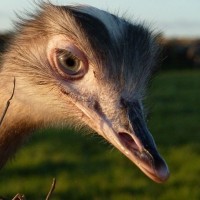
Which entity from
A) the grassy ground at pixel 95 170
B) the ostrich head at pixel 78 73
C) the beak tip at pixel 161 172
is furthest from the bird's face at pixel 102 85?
the grassy ground at pixel 95 170

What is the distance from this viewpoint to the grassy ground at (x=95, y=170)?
8.97 metres

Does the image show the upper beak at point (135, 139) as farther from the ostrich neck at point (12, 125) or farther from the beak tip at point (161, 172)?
the ostrich neck at point (12, 125)

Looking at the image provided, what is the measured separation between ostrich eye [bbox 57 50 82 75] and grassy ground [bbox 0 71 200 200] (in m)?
2.72

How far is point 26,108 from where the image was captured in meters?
3.93

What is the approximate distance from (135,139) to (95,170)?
714cm

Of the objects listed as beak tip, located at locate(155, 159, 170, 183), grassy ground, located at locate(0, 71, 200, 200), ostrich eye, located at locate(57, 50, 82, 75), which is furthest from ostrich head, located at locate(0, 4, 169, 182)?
grassy ground, located at locate(0, 71, 200, 200)

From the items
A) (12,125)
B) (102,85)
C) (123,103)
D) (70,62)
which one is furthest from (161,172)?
(12,125)

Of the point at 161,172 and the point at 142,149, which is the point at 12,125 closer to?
the point at 142,149

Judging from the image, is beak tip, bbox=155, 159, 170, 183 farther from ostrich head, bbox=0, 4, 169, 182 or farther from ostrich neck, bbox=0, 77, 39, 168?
ostrich neck, bbox=0, 77, 39, 168

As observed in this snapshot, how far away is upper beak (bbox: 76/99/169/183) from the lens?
325cm

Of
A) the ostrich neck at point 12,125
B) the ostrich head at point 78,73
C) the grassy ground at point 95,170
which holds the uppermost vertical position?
the ostrich head at point 78,73

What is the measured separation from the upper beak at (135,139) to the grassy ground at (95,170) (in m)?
2.92

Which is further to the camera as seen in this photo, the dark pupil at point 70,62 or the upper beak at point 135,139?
the dark pupil at point 70,62

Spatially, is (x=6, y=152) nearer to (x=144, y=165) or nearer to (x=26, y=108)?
(x=26, y=108)
